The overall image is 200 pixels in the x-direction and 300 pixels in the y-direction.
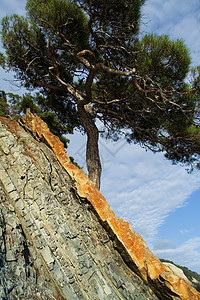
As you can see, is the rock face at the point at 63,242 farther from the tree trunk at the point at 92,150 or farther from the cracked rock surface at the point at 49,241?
the tree trunk at the point at 92,150

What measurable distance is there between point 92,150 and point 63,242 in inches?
141

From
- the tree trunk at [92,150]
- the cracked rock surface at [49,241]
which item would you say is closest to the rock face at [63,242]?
the cracked rock surface at [49,241]

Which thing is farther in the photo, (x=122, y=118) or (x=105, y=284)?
(x=122, y=118)

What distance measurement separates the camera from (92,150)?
6.30m

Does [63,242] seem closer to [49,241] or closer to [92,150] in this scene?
[49,241]

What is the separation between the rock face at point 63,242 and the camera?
248cm

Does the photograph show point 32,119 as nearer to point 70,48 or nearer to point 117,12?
point 70,48

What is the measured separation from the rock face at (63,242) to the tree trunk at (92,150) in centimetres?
218

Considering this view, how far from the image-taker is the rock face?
2.48 metres

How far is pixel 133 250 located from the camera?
3141mm

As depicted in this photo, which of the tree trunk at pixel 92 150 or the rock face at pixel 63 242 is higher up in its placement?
the tree trunk at pixel 92 150

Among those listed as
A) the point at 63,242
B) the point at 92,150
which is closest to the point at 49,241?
the point at 63,242

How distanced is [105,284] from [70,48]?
6412 mm

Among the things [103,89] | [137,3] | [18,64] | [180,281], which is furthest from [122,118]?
[180,281]
